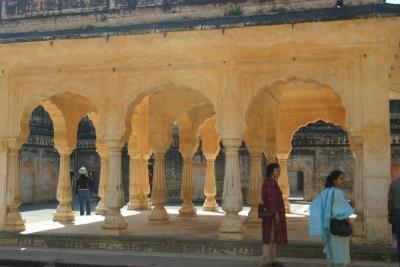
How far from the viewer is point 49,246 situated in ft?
28.9

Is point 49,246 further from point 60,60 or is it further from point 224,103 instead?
point 224,103

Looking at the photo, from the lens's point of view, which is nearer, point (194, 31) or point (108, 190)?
point (194, 31)

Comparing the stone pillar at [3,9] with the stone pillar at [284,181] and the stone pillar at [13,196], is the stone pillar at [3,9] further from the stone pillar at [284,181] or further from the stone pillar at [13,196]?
the stone pillar at [284,181]

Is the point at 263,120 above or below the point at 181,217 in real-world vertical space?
above

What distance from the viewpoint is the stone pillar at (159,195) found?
1127 cm

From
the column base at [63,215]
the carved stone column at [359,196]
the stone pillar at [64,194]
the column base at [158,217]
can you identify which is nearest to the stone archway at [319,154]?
the column base at [158,217]

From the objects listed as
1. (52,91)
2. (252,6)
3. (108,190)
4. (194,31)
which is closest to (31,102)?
(52,91)

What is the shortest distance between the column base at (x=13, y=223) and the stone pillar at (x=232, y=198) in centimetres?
380

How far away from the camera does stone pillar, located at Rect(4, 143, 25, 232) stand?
31.0 ft


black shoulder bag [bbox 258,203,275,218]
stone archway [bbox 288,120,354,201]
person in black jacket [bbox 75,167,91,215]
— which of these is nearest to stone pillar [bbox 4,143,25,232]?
person in black jacket [bbox 75,167,91,215]

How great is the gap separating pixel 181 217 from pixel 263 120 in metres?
3.22

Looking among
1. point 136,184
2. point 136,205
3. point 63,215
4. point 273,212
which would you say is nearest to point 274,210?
point 273,212

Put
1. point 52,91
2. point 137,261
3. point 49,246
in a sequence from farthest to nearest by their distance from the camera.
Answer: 1. point 52,91
2. point 49,246
3. point 137,261

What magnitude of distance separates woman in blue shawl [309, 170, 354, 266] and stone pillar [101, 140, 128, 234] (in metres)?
4.24
